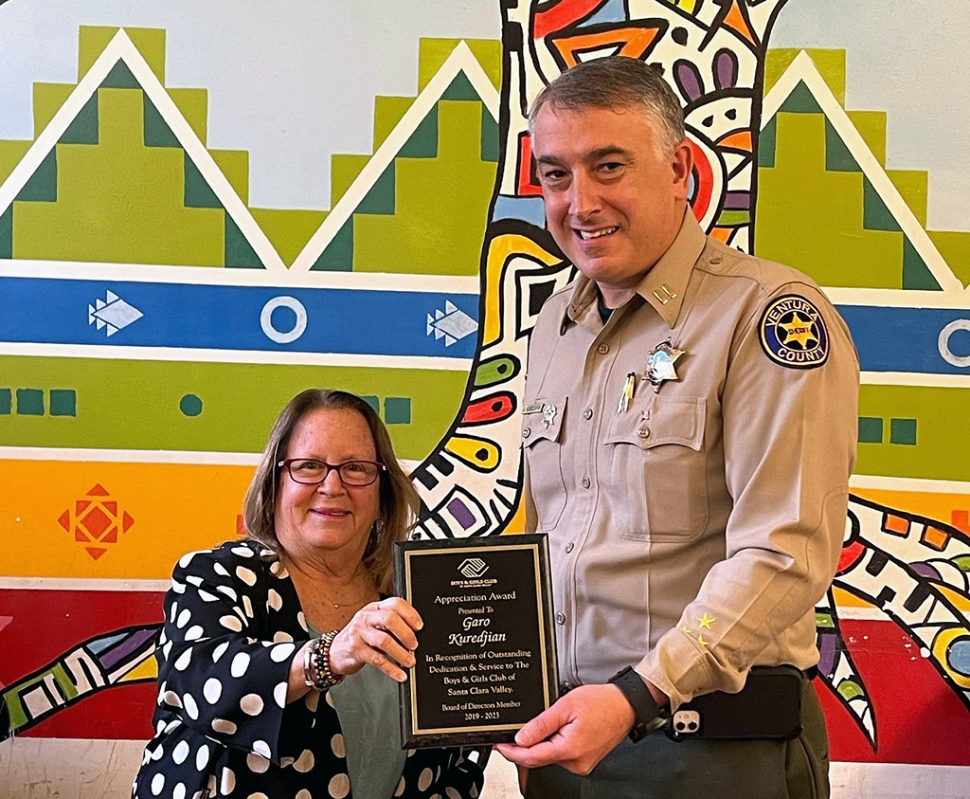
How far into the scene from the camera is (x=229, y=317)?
2.90 meters

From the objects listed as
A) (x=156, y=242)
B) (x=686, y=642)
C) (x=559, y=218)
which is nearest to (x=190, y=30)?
(x=156, y=242)

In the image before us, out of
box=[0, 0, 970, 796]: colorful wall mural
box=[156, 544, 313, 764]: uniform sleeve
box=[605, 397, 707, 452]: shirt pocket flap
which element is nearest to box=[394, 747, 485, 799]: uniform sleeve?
box=[156, 544, 313, 764]: uniform sleeve

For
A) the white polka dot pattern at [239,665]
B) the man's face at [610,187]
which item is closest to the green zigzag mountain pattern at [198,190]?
the man's face at [610,187]

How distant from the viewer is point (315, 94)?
2.88 metres

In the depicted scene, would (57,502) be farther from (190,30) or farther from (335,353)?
(190,30)

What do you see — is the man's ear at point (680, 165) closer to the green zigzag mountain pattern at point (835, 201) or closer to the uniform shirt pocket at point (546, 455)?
the uniform shirt pocket at point (546, 455)

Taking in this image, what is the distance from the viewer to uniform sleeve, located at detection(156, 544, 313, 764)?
5.86ft

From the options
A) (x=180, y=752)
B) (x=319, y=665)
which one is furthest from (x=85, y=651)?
(x=319, y=665)

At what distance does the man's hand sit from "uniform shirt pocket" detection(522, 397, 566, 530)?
362 millimetres

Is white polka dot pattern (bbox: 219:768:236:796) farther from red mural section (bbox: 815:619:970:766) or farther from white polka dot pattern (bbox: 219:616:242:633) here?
red mural section (bbox: 815:619:970:766)

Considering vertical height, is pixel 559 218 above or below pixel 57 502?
above

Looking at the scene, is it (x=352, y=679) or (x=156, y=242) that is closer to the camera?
(x=352, y=679)

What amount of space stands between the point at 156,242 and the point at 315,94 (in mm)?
529

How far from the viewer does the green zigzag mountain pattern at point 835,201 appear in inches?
110
